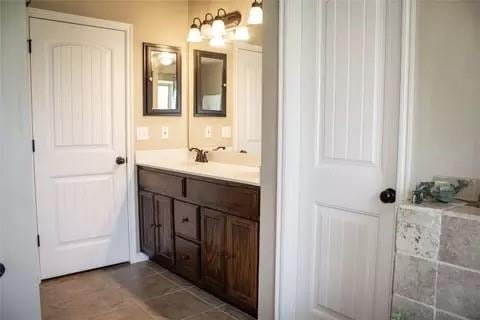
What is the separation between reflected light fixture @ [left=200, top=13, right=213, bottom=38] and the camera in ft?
11.3

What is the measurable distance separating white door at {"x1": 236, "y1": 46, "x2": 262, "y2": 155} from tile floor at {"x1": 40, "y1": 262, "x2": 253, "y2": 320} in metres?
1.18

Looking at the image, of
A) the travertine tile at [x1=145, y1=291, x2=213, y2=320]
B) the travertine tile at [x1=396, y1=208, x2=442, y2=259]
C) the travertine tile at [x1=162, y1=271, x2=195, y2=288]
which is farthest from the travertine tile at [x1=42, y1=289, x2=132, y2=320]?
the travertine tile at [x1=396, y1=208, x2=442, y2=259]

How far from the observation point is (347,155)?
1899mm

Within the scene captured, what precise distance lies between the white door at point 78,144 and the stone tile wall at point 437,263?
253cm

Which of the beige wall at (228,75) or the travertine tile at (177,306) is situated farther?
the beige wall at (228,75)

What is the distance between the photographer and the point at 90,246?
3.34 meters

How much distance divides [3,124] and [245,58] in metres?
2.14

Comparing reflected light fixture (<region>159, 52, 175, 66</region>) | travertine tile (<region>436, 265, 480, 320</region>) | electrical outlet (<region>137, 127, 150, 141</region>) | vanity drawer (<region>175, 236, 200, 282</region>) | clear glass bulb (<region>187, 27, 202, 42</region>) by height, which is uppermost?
clear glass bulb (<region>187, 27, 202, 42</region>)

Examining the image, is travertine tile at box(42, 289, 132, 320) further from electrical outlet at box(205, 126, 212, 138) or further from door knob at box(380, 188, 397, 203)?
door knob at box(380, 188, 397, 203)

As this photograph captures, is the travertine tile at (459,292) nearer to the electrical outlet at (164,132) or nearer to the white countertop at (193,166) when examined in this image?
the white countertop at (193,166)

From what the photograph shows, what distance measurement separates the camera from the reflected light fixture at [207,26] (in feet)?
11.3

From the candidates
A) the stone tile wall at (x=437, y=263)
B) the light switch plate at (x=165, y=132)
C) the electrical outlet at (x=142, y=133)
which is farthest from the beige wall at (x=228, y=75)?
the stone tile wall at (x=437, y=263)

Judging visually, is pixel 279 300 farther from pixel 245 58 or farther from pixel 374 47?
pixel 245 58

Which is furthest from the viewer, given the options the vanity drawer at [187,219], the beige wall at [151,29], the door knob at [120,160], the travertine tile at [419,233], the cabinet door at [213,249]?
the door knob at [120,160]
